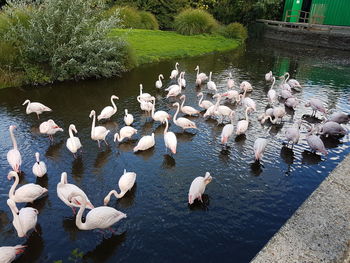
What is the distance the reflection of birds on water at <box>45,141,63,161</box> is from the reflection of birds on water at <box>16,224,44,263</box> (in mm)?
2733

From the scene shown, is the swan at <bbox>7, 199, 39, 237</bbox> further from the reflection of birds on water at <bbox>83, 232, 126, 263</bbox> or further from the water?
the reflection of birds on water at <bbox>83, 232, 126, 263</bbox>

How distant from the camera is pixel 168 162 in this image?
7684 mm

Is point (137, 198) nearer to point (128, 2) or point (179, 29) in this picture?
point (179, 29)

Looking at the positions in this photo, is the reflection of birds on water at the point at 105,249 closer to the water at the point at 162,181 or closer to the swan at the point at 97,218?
the water at the point at 162,181

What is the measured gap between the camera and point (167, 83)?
47.1 ft

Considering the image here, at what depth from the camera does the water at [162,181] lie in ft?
16.6

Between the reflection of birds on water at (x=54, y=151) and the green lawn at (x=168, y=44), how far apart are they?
9.79 metres

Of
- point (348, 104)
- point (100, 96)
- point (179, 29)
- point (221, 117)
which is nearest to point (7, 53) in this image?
point (100, 96)

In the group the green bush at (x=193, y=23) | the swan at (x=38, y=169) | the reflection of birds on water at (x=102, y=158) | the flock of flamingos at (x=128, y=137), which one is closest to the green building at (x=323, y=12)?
the green bush at (x=193, y=23)

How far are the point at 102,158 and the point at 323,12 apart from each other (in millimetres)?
30826

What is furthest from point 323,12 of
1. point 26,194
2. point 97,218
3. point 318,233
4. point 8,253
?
point 8,253

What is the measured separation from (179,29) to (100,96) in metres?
17.4

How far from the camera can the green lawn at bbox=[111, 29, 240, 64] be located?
18878 mm

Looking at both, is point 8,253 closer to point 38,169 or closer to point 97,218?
point 97,218
